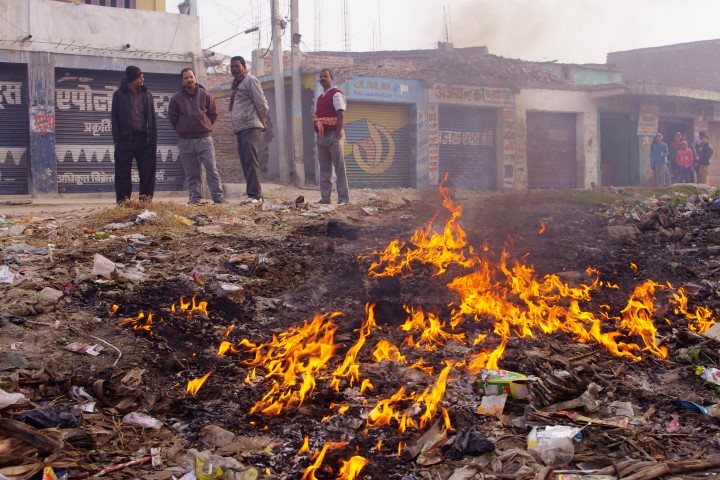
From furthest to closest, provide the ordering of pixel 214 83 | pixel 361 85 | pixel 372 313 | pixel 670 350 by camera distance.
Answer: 1. pixel 214 83
2. pixel 361 85
3. pixel 372 313
4. pixel 670 350

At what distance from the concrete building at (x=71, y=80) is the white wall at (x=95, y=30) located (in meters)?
0.02

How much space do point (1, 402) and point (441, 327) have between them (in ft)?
9.61

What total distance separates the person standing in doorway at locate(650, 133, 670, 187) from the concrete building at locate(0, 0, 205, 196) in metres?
16.1

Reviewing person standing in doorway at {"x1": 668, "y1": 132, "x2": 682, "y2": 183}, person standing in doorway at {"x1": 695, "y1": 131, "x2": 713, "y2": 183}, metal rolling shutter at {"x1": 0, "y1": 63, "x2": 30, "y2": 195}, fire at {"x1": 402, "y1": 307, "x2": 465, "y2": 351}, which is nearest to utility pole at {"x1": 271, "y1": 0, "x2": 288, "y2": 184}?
metal rolling shutter at {"x1": 0, "y1": 63, "x2": 30, "y2": 195}

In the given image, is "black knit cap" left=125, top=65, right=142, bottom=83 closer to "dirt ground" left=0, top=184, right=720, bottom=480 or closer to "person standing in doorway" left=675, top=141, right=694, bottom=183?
"dirt ground" left=0, top=184, right=720, bottom=480

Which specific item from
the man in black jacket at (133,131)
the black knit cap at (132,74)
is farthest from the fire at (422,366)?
the black knit cap at (132,74)

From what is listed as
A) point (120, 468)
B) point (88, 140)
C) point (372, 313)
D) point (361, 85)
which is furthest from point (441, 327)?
point (361, 85)

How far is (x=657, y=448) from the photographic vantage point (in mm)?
3328

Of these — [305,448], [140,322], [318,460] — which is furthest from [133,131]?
[318,460]

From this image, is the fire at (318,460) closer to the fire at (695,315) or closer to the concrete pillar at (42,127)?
the fire at (695,315)

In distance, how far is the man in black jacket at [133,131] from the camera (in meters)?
8.48

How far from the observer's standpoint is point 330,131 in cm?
986

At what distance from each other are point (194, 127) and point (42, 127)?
6.99 meters

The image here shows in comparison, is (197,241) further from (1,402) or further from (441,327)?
(1,402)
